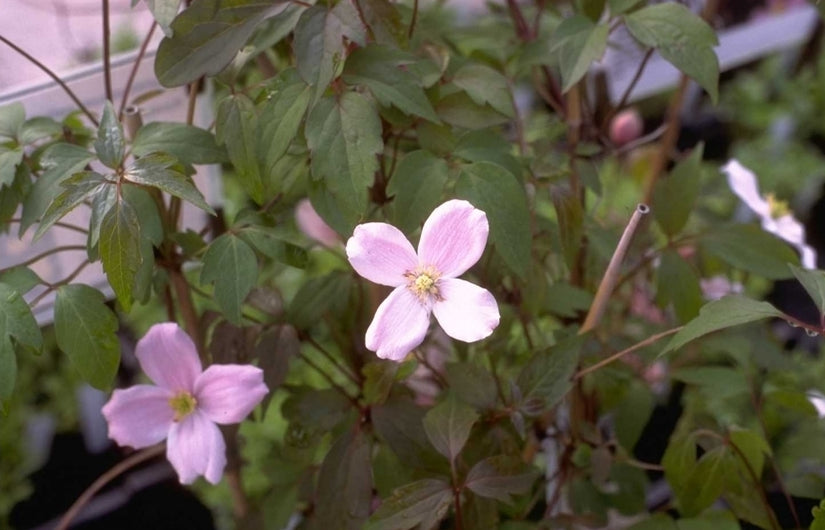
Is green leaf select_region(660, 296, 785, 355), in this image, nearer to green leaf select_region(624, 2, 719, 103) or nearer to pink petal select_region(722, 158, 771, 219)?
green leaf select_region(624, 2, 719, 103)

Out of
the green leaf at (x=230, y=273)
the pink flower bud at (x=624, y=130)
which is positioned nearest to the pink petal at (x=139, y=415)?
the green leaf at (x=230, y=273)

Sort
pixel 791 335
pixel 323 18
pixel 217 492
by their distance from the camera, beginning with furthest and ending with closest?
pixel 791 335 < pixel 217 492 < pixel 323 18

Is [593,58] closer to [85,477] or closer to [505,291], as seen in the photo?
[505,291]

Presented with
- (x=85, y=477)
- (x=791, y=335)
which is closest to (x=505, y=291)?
(x=85, y=477)

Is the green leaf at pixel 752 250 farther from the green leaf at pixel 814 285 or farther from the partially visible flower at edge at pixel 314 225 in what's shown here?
the partially visible flower at edge at pixel 314 225

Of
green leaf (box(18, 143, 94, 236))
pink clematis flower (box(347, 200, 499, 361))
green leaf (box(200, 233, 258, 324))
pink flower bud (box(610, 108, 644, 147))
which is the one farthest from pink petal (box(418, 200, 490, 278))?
pink flower bud (box(610, 108, 644, 147))
